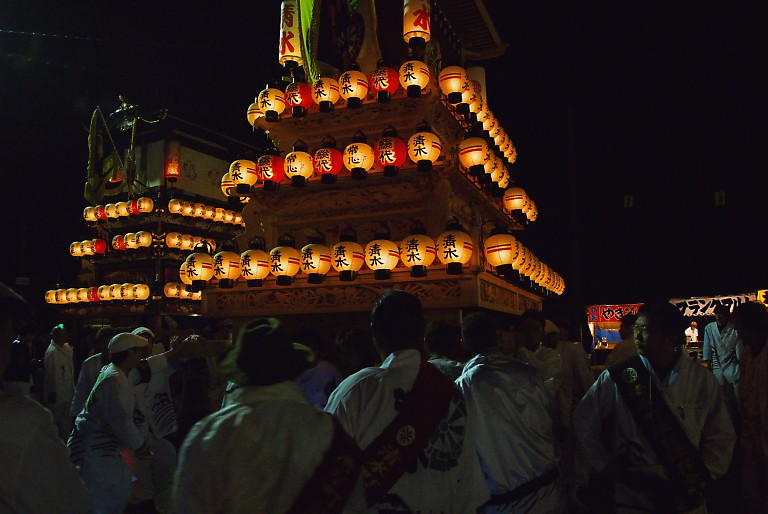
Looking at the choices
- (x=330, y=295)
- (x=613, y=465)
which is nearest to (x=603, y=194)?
(x=330, y=295)

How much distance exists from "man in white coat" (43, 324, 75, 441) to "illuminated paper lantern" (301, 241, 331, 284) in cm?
528

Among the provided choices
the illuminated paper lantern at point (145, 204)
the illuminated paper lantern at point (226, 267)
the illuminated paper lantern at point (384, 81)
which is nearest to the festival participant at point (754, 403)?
the illuminated paper lantern at point (384, 81)

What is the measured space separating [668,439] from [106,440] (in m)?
4.82

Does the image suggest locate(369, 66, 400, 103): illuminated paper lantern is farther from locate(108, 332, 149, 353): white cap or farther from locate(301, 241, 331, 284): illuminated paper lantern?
locate(108, 332, 149, 353): white cap

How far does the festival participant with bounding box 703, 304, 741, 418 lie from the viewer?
25.6ft

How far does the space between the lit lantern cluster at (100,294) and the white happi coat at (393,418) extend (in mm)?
23414

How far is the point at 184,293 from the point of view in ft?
79.5

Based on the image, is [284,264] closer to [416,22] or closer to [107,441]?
[107,441]

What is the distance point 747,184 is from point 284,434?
26.7m

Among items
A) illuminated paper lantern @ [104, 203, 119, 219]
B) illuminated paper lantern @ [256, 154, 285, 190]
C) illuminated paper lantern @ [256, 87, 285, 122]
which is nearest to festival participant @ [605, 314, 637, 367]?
illuminated paper lantern @ [256, 154, 285, 190]

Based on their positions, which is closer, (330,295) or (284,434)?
(284,434)

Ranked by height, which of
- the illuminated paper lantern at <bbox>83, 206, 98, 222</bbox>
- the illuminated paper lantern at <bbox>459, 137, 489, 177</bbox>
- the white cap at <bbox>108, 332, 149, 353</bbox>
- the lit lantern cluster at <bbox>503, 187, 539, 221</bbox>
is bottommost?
the white cap at <bbox>108, 332, 149, 353</bbox>

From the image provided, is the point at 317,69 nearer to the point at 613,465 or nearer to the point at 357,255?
the point at 357,255

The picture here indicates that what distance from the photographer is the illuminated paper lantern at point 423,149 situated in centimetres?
944
